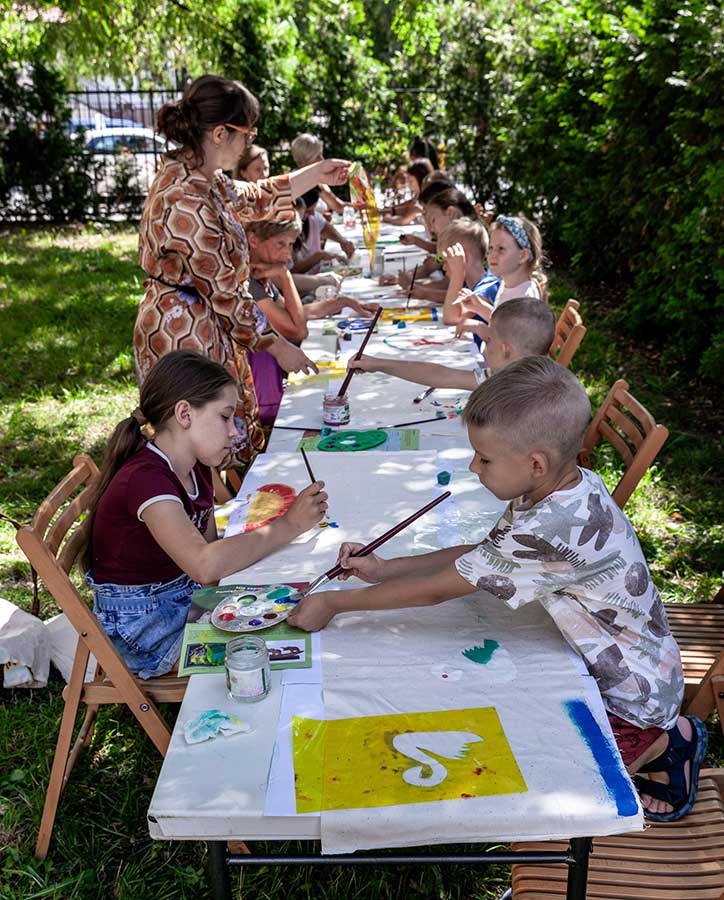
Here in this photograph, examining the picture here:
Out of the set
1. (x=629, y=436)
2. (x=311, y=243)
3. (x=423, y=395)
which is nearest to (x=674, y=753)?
(x=629, y=436)

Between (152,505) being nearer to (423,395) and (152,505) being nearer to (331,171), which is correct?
(423,395)

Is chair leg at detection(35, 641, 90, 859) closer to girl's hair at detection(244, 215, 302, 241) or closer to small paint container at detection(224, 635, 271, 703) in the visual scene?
small paint container at detection(224, 635, 271, 703)

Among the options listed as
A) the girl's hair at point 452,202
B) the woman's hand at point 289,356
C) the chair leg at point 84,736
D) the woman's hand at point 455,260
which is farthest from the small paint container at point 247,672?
the girl's hair at point 452,202

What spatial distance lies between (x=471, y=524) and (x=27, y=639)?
1487 millimetres

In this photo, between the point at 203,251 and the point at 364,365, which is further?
the point at 364,365

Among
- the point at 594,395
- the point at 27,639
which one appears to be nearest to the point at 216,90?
the point at 27,639

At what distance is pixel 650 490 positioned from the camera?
13.3ft

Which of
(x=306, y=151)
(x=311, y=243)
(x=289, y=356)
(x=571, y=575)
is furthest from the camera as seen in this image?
(x=306, y=151)

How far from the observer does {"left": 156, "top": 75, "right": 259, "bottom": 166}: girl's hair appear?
2.85 meters

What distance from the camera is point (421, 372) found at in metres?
3.24

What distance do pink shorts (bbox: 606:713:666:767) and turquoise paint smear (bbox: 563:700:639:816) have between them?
253 mm

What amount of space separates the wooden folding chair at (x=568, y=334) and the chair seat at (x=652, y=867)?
2.12 meters

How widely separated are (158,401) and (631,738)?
1337 mm

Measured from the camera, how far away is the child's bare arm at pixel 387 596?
1.72 metres
